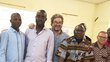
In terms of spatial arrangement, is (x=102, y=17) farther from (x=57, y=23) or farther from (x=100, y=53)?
(x=57, y=23)

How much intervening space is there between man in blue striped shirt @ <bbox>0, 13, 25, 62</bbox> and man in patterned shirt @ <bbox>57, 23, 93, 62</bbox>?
0.50 m

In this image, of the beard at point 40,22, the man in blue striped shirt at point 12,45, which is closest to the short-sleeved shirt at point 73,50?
the beard at point 40,22

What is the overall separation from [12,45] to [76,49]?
798 mm

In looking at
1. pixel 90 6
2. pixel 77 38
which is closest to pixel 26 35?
pixel 77 38

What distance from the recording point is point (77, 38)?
2646 millimetres

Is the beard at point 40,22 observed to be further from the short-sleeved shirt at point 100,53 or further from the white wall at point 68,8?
the white wall at point 68,8

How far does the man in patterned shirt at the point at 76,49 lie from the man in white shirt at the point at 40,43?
155 mm

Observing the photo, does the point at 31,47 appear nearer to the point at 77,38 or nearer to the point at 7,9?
the point at 77,38

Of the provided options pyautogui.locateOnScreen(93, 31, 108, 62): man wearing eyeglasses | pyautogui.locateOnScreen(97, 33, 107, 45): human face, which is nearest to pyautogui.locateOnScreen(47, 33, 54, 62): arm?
pyautogui.locateOnScreen(93, 31, 108, 62): man wearing eyeglasses

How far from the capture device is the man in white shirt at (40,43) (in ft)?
8.19

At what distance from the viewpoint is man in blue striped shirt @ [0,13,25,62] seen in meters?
2.40

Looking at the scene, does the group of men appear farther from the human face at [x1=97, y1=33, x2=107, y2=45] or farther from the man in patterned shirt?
the human face at [x1=97, y1=33, x2=107, y2=45]

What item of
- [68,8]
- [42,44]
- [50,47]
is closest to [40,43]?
[42,44]

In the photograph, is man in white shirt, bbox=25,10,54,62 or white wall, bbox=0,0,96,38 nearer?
man in white shirt, bbox=25,10,54,62
